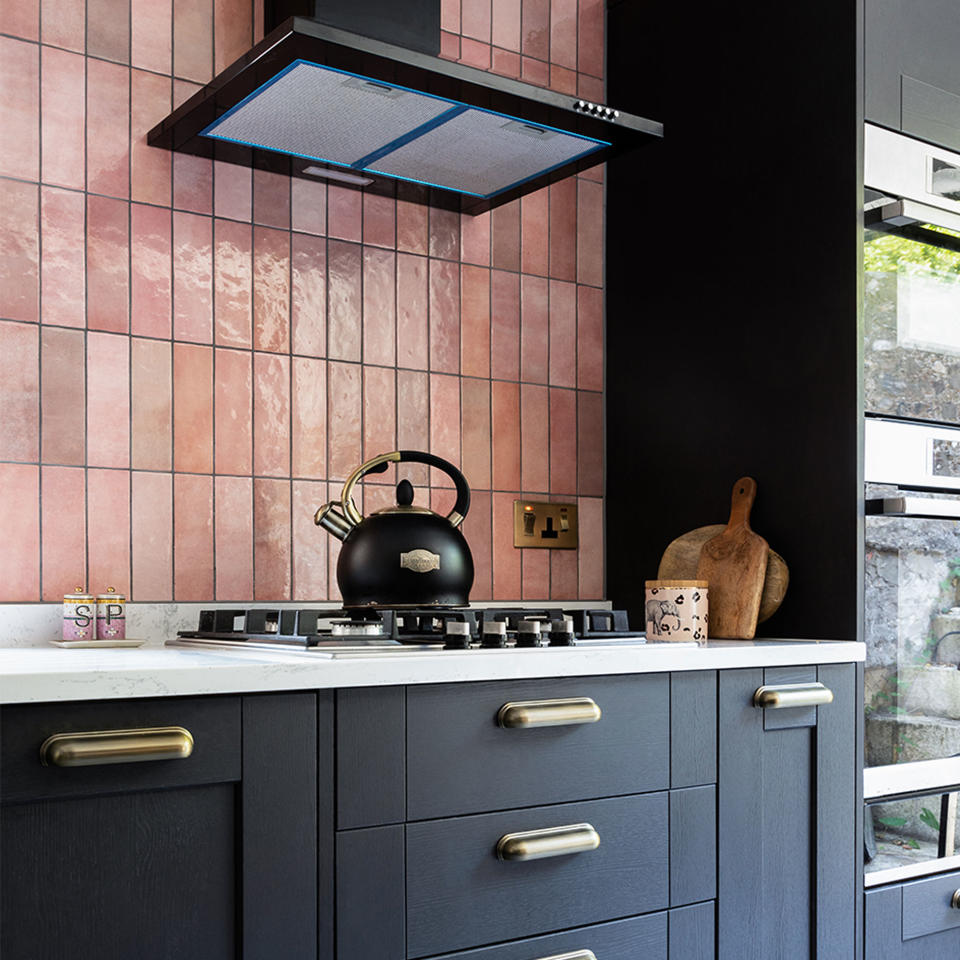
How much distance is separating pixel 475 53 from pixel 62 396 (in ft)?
3.69

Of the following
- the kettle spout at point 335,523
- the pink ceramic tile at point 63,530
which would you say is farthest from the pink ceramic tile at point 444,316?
the pink ceramic tile at point 63,530

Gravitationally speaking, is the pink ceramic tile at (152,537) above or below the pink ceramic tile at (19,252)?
below

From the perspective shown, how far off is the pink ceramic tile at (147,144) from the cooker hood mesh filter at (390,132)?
0.13 m

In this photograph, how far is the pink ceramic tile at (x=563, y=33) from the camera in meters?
2.44

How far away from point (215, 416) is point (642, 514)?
922 millimetres

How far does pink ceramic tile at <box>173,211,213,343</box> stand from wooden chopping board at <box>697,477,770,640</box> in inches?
39.5

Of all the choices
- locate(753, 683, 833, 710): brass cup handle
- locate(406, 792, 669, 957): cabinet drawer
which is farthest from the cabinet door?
locate(406, 792, 669, 957): cabinet drawer

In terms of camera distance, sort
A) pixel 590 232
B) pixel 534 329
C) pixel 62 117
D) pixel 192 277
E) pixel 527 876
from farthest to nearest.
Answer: pixel 590 232 < pixel 534 329 < pixel 192 277 < pixel 62 117 < pixel 527 876

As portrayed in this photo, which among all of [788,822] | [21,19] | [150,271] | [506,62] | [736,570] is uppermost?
[506,62]

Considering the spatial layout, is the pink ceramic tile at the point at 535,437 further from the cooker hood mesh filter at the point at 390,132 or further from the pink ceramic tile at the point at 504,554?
the cooker hood mesh filter at the point at 390,132

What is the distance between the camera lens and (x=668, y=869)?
5.19 ft

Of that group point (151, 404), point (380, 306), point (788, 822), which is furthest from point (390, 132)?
point (788, 822)

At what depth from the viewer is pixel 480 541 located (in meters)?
2.27

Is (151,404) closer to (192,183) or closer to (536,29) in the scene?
(192,183)
